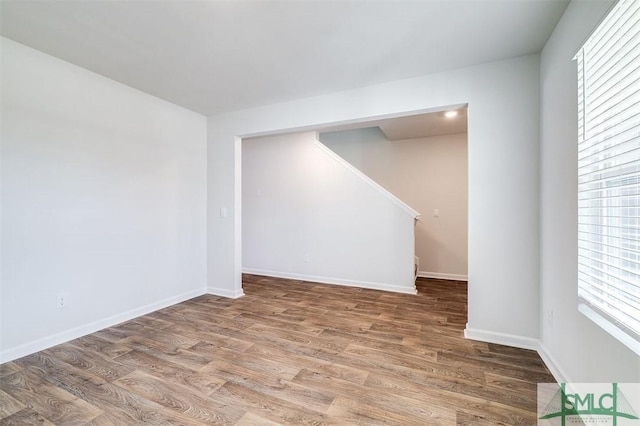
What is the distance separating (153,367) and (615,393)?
277 cm

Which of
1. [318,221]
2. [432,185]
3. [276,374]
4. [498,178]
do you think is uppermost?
[432,185]

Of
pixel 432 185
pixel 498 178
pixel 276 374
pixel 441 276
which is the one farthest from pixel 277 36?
pixel 441 276

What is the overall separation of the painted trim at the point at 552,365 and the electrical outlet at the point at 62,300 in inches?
156

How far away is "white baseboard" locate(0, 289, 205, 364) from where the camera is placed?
2.16m

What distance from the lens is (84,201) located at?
8.49 feet

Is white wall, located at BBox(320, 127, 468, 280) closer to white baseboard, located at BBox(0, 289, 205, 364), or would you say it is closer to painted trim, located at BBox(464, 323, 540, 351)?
painted trim, located at BBox(464, 323, 540, 351)

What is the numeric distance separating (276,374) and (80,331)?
2.04 metres

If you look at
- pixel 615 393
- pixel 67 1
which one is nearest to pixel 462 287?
pixel 615 393

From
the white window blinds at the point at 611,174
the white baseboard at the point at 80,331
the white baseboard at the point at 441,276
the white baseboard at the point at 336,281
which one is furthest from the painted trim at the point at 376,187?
the white baseboard at the point at 80,331

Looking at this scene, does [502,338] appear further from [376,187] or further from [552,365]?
[376,187]

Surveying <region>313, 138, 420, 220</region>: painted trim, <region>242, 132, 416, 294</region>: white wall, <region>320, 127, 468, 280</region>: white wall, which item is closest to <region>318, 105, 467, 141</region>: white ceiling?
<region>320, 127, 468, 280</region>: white wall

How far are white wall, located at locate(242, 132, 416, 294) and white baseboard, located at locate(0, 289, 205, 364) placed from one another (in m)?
1.82

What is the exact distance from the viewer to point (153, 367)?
6.73ft

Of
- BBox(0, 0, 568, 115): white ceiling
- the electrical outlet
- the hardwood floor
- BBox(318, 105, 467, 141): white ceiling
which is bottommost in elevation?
the hardwood floor
